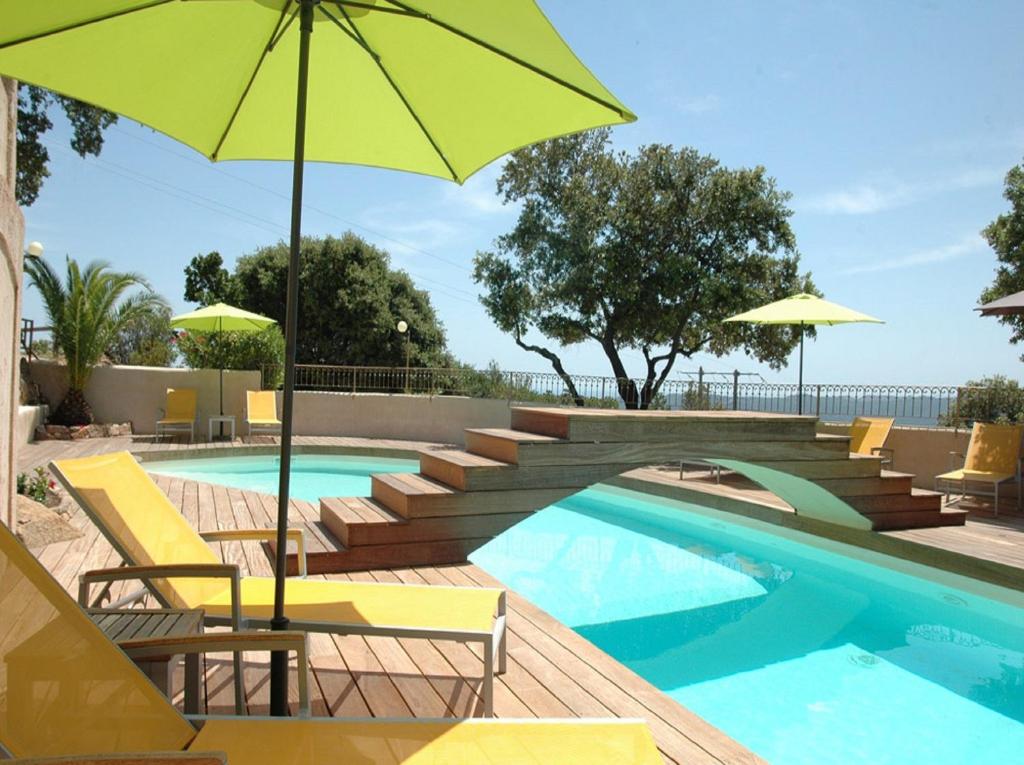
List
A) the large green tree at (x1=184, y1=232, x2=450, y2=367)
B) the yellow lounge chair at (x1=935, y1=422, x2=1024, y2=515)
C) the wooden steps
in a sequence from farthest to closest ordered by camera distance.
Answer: the large green tree at (x1=184, y1=232, x2=450, y2=367) < the yellow lounge chair at (x1=935, y1=422, x2=1024, y2=515) < the wooden steps

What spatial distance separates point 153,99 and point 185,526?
6.41 feet

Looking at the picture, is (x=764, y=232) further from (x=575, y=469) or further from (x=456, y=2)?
(x=456, y=2)

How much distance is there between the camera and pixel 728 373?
12.3m

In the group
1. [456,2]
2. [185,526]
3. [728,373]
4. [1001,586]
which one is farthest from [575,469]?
[728,373]

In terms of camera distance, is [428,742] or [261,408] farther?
[261,408]

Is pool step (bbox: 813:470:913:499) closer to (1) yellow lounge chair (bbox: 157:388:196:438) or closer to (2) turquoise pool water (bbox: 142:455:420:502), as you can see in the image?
(2) turquoise pool water (bbox: 142:455:420:502)

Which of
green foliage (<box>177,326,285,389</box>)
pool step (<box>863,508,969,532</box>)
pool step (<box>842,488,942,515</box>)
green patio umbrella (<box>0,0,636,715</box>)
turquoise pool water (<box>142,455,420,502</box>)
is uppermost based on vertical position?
green patio umbrella (<box>0,0,636,715</box>)

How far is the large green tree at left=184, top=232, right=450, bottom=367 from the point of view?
1069 inches

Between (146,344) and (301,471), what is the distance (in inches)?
285

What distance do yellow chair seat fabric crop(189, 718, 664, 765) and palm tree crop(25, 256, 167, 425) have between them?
43.7 feet

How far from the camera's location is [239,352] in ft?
50.0

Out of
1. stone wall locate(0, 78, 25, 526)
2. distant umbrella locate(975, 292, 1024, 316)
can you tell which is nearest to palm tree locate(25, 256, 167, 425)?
stone wall locate(0, 78, 25, 526)

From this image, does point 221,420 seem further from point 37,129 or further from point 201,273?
point 201,273

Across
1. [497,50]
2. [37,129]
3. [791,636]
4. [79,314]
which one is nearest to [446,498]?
[791,636]
